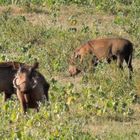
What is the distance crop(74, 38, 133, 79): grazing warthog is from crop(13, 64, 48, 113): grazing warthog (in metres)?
4.83

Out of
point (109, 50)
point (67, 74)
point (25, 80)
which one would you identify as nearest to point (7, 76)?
point (25, 80)

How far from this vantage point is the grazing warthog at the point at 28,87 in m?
10.5

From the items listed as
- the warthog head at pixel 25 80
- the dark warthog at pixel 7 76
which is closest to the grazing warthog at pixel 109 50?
the dark warthog at pixel 7 76

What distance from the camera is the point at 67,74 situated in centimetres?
1567

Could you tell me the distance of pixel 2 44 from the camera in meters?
17.9

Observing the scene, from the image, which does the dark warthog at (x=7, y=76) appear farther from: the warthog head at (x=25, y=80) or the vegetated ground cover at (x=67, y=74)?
the warthog head at (x=25, y=80)

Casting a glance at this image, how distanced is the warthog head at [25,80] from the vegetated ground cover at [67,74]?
1.16ft

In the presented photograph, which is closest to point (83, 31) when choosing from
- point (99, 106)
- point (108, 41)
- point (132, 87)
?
point (108, 41)

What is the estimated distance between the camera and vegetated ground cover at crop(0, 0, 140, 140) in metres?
10.1

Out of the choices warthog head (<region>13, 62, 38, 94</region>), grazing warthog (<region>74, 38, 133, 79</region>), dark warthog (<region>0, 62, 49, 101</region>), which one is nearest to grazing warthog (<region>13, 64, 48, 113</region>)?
warthog head (<region>13, 62, 38, 94</region>)

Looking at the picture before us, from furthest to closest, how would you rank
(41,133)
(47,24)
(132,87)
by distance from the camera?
(47,24), (132,87), (41,133)

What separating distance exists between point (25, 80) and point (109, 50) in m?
5.58

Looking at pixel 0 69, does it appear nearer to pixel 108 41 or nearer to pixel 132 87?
pixel 132 87

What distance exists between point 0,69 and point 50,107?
59.5 inches
